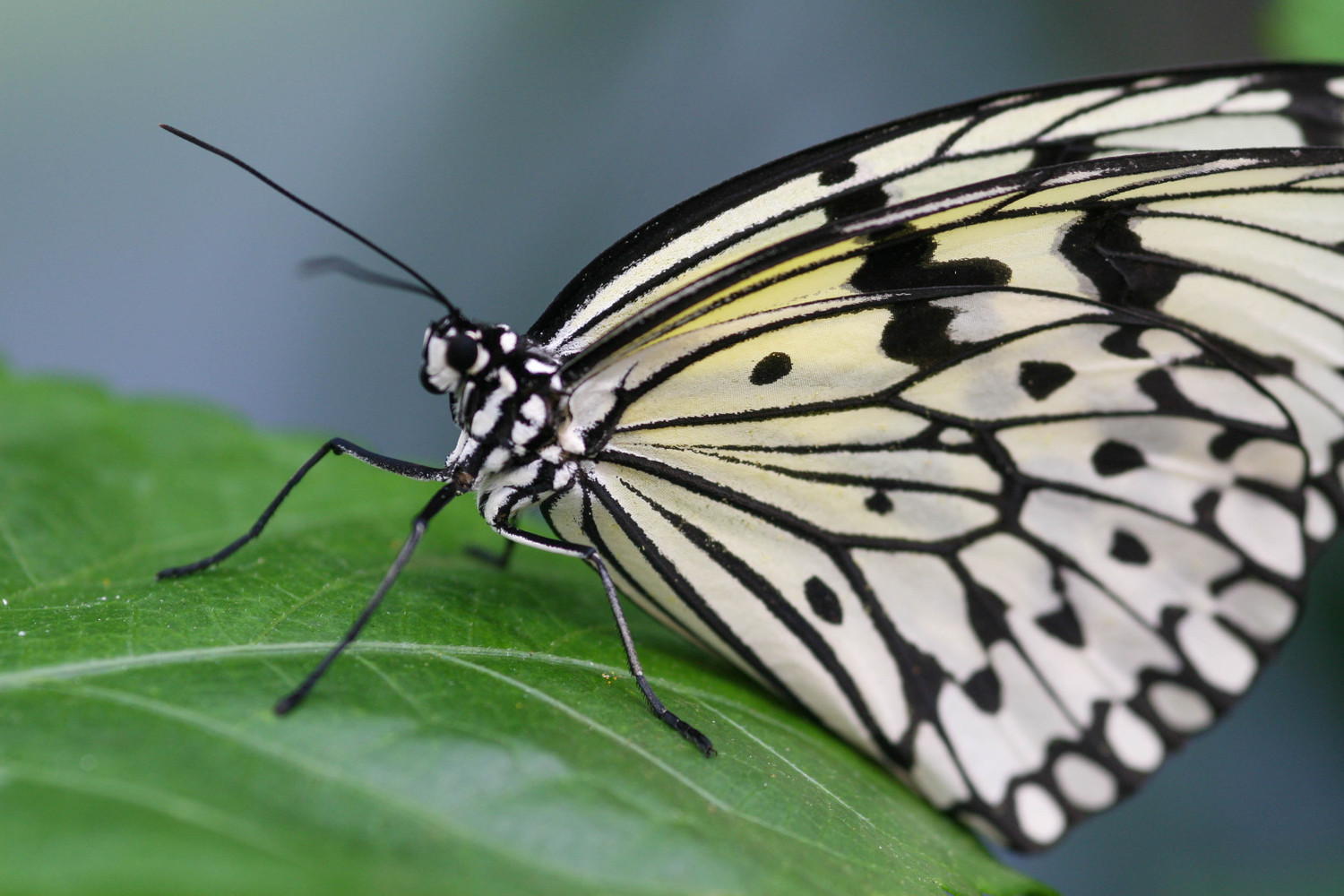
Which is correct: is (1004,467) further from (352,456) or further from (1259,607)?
(352,456)

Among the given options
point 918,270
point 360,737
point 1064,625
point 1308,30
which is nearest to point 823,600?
point 1064,625

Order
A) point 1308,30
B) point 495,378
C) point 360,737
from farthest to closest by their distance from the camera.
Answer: point 1308,30 → point 495,378 → point 360,737

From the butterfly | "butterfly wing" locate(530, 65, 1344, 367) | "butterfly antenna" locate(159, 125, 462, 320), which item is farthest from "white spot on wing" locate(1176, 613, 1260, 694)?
"butterfly antenna" locate(159, 125, 462, 320)

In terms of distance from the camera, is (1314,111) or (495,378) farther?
(1314,111)

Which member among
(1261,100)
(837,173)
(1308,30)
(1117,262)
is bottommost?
(837,173)

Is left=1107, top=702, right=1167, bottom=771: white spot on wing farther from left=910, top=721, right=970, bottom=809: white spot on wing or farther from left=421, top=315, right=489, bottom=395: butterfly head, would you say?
left=421, top=315, right=489, bottom=395: butterfly head

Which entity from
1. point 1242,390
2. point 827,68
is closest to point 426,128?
point 827,68

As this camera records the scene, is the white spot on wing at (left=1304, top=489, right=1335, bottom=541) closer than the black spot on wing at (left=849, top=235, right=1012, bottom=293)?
No

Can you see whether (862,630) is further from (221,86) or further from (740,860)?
(221,86)
